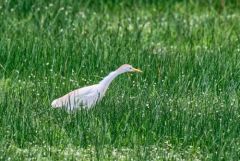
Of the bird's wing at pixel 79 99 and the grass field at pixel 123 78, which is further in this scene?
the bird's wing at pixel 79 99

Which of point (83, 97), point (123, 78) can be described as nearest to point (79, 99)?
point (83, 97)

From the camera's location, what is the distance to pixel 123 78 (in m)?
12.4

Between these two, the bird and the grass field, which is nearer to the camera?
the grass field

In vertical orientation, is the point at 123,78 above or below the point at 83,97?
above

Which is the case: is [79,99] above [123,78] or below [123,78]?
below

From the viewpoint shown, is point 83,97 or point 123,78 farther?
point 123,78

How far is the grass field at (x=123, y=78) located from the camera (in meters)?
10.1

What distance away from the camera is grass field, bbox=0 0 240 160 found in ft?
33.1

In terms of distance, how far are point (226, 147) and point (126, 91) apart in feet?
6.49

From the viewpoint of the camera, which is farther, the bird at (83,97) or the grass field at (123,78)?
the bird at (83,97)

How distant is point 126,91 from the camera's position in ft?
38.3

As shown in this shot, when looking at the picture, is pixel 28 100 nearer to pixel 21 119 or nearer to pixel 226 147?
pixel 21 119

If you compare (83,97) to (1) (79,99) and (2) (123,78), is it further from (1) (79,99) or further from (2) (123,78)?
(2) (123,78)

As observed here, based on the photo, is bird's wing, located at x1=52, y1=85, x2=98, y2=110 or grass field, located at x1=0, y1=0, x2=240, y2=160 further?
bird's wing, located at x1=52, y1=85, x2=98, y2=110
